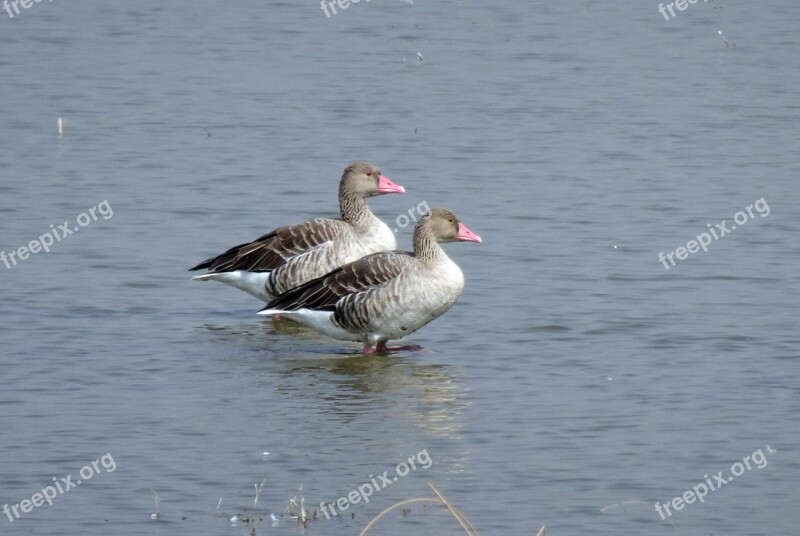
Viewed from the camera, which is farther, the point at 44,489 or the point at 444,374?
the point at 444,374

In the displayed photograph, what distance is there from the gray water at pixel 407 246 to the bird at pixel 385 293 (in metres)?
0.35

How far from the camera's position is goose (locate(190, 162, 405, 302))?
16219 millimetres

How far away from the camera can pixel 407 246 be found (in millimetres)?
18781

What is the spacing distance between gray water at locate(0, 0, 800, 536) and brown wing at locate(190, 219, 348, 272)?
558mm

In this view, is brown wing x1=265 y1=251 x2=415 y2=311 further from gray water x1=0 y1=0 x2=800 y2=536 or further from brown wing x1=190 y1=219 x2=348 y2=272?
brown wing x1=190 y1=219 x2=348 y2=272

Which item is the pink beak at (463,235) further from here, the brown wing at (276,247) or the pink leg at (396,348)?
the brown wing at (276,247)

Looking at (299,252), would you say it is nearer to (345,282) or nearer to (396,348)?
(345,282)

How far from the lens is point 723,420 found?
487 inches

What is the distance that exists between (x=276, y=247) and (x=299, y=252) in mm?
269

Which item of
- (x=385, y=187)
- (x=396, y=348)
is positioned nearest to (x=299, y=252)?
(x=385, y=187)

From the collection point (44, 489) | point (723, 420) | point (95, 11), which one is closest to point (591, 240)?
point (723, 420)

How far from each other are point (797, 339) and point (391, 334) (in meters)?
3.87

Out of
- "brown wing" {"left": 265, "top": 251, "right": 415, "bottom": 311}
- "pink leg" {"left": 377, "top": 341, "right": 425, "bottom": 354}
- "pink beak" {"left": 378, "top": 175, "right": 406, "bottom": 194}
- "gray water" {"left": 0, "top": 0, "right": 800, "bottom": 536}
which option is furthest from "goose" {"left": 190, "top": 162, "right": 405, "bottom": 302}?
"pink leg" {"left": 377, "top": 341, "right": 425, "bottom": 354}

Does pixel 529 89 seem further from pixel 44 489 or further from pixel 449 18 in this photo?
pixel 44 489
